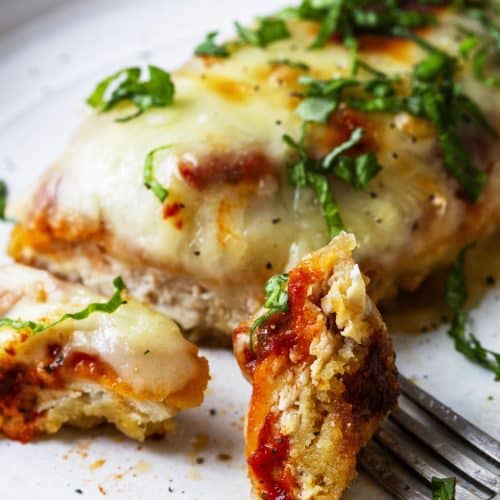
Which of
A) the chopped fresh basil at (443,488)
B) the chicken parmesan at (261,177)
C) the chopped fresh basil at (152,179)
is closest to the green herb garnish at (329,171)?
the chicken parmesan at (261,177)

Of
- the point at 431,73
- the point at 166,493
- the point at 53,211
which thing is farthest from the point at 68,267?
the point at 431,73

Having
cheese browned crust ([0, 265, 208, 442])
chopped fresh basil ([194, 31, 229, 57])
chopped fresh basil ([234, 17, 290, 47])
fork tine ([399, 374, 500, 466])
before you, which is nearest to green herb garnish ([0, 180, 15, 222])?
cheese browned crust ([0, 265, 208, 442])

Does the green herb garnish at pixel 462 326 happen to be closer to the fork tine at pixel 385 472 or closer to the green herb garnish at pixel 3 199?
the fork tine at pixel 385 472

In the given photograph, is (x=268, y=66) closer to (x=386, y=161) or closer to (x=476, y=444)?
(x=386, y=161)

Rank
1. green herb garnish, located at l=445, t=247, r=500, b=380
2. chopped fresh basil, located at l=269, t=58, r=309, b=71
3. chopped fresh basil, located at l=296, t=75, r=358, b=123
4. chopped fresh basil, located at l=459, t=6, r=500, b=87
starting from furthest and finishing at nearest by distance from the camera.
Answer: chopped fresh basil, located at l=459, t=6, r=500, b=87 < chopped fresh basil, located at l=269, t=58, r=309, b=71 < chopped fresh basil, located at l=296, t=75, r=358, b=123 < green herb garnish, located at l=445, t=247, r=500, b=380

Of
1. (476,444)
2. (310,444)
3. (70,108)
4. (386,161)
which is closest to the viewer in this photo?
(310,444)

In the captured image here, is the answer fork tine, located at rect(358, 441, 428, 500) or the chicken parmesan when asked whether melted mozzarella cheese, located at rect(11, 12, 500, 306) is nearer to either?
the chicken parmesan

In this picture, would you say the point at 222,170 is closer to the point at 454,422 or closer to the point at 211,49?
the point at 211,49
